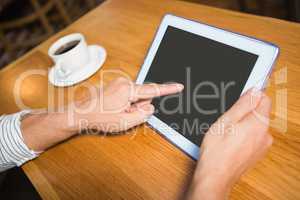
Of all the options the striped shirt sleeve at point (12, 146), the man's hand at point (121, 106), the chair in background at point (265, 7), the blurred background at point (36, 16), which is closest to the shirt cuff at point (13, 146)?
the striped shirt sleeve at point (12, 146)

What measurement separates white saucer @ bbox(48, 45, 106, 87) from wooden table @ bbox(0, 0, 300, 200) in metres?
0.02

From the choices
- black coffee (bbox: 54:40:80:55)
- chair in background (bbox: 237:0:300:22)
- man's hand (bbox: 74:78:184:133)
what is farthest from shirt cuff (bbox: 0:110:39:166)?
chair in background (bbox: 237:0:300:22)

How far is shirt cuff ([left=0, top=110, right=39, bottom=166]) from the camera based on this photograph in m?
0.65

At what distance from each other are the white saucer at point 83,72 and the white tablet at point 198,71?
205 millimetres

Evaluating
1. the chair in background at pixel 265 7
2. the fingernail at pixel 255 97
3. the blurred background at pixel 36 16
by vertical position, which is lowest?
the blurred background at pixel 36 16

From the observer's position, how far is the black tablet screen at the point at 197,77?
498 millimetres

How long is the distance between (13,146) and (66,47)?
318mm

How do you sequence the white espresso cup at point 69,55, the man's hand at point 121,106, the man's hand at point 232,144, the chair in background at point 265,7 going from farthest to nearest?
the chair in background at point 265,7 < the white espresso cup at point 69,55 < the man's hand at point 121,106 < the man's hand at point 232,144

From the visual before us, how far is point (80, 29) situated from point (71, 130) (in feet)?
1.56

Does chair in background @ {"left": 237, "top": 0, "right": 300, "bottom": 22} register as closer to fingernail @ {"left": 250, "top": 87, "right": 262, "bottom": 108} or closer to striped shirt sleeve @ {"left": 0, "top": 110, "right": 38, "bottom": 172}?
fingernail @ {"left": 250, "top": 87, "right": 262, "bottom": 108}

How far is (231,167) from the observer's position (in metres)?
0.43

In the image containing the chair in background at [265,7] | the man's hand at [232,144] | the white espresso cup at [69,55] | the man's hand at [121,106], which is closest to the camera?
the man's hand at [232,144]

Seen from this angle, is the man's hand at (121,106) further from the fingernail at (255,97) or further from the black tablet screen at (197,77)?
the fingernail at (255,97)

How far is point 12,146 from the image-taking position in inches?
26.0
